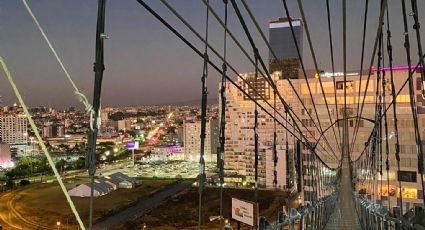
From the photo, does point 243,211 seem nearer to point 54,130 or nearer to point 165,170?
point 165,170

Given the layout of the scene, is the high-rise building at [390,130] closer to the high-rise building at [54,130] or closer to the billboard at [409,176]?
the billboard at [409,176]

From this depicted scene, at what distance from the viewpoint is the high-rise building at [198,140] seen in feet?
144

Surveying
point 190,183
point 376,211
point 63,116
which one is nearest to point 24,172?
point 190,183

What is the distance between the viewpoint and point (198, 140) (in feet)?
148

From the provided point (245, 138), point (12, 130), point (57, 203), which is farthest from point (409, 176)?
point (12, 130)

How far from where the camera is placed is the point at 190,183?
28.4 metres

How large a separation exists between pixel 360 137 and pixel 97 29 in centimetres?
1754

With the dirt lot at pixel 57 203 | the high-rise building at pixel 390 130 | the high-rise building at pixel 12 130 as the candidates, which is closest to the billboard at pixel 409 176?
the high-rise building at pixel 390 130

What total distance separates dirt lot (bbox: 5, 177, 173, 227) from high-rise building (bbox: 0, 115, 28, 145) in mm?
42518

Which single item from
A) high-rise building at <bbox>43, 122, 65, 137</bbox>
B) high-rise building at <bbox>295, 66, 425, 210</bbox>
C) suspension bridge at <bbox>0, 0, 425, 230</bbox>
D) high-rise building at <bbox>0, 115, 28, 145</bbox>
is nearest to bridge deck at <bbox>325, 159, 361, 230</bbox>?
suspension bridge at <bbox>0, 0, 425, 230</bbox>

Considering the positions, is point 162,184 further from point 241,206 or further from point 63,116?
point 63,116

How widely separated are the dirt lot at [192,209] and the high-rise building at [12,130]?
4839 cm

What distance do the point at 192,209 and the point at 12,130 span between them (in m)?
55.5

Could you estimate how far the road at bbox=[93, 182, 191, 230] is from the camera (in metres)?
16.5
